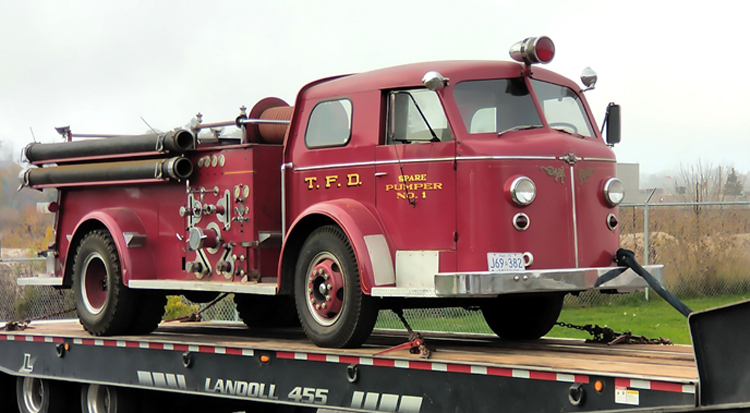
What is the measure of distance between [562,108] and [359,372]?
2731mm

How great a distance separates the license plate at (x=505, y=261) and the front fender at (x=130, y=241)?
3.80 meters

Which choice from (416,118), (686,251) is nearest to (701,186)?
(686,251)

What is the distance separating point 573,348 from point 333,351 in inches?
71.0

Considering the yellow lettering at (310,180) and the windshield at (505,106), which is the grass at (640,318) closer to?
the windshield at (505,106)

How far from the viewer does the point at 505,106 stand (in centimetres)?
716

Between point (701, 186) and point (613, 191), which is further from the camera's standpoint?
point (701, 186)

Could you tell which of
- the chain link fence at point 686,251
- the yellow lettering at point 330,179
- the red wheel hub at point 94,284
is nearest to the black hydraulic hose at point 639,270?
the yellow lettering at point 330,179

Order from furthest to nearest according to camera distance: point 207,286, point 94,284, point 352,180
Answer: point 94,284, point 207,286, point 352,180

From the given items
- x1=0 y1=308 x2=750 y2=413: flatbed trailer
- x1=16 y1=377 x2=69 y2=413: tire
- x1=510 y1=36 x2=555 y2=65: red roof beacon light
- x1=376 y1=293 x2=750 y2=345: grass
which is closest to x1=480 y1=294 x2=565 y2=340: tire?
x1=0 y1=308 x2=750 y2=413: flatbed trailer

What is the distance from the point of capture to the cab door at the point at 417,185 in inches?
265

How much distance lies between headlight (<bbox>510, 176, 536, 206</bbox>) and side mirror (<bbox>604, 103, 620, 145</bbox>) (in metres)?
1.53

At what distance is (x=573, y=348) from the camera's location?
7129 millimetres

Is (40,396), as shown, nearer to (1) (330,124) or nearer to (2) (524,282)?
(1) (330,124)

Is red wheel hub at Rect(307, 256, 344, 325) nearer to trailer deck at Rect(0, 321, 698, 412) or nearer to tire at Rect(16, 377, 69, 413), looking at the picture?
trailer deck at Rect(0, 321, 698, 412)
